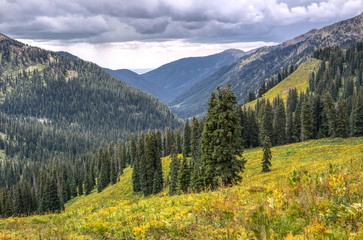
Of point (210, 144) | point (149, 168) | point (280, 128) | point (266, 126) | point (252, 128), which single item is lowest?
point (149, 168)

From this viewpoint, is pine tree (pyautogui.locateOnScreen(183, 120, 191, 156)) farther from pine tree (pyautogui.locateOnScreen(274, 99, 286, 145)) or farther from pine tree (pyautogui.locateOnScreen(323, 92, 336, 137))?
pine tree (pyautogui.locateOnScreen(323, 92, 336, 137))

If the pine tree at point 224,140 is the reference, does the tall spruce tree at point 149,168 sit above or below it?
below

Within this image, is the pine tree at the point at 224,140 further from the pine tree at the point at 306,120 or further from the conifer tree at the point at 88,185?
the conifer tree at the point at 88,185

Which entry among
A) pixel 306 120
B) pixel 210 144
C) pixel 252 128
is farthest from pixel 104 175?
pixel 210 144

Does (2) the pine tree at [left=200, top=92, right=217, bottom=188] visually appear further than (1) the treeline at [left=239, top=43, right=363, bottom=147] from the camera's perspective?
No

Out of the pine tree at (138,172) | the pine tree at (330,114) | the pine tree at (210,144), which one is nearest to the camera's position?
the pine tree at (210,144)

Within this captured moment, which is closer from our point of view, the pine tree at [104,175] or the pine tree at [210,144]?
the pine tree at [210,144]

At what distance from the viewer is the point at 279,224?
595cm

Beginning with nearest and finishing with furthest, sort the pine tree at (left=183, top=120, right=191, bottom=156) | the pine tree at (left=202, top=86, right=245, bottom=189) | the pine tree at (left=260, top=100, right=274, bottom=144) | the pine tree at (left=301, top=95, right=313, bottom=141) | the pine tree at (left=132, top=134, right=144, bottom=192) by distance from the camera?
1. the pine tree at (left=202, top=86, right=245, bottom=189)
2. the pine tree at (left=132, top=134, right=144, bottom=192)
3. the pine tree at (left=301, top=95, right=313, bottom=141)
4. the pine tree at (left=260, top=100, right=274, bottom=144)
5. the pine tree at (left=183, top=120, right=191, bottom=156)

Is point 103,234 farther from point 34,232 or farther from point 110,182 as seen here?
point 110,182

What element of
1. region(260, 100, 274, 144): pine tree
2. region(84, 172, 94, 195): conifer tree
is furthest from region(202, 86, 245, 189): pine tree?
region(84, 172, 94, 195): conifer tree

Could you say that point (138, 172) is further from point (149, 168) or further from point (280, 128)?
point (280, 128)

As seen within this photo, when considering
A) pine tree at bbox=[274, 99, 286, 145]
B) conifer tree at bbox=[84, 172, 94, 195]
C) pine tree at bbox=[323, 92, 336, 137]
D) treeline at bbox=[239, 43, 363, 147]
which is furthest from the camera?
conifer tree at bbox=[84, 172, 94, 195]

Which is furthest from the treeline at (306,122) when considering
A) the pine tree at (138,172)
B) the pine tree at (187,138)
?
the pine tree at (138,172)
